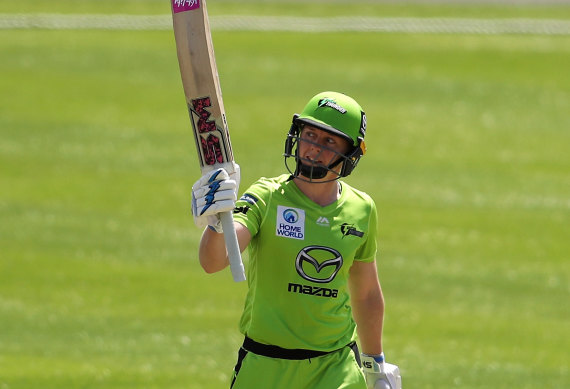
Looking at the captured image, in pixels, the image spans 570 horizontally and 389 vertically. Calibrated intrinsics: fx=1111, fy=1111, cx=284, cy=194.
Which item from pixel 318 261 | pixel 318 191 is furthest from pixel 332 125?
pixel 318 261

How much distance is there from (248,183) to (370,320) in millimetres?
10038

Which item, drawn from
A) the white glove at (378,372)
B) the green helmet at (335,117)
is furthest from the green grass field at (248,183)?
the green helmet at (335,117)

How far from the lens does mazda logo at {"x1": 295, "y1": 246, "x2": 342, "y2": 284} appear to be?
6207mm

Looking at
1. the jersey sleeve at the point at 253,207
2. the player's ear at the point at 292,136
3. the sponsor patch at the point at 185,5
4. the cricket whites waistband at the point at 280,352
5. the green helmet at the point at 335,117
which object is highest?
the sponsor patch at the point at 185,5

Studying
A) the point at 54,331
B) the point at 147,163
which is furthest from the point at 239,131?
the point at 54,331

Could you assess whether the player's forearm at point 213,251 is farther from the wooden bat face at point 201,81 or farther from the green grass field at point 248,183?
the green grass field at point 248,183

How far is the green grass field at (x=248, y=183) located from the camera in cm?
1164

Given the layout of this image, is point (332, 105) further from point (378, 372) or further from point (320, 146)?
point (378, 372)

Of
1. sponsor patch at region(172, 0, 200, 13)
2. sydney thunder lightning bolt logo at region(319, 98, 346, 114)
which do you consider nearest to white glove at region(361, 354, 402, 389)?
sydney thunder lightning bolt logo at region(319, 98, 346, 114)

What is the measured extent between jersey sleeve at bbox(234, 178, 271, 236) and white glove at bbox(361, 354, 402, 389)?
A: 1.27 metres

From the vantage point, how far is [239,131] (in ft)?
61.4

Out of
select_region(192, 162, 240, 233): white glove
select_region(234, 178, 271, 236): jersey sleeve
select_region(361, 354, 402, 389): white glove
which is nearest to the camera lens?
select_region(192, 162, 240, 233): white glove

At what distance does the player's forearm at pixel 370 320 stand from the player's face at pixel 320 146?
0.96 meters

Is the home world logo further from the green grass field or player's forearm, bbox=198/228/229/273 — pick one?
the green grass field
